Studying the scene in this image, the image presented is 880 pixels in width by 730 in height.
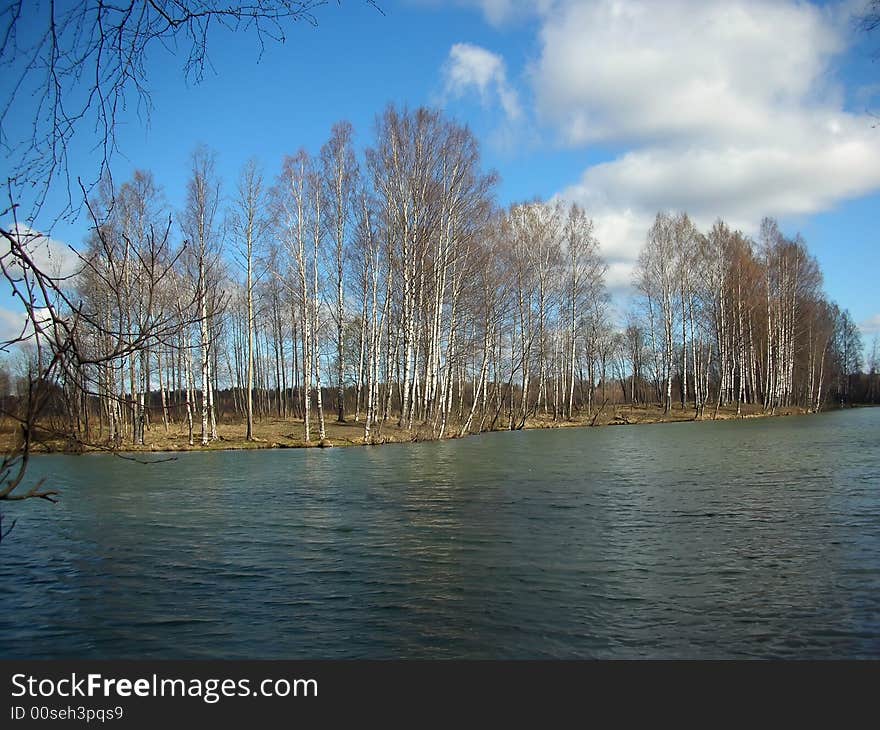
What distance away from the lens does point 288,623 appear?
6.15 meters

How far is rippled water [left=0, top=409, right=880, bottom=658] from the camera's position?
18.8ft

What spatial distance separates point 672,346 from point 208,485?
40516 millimetres

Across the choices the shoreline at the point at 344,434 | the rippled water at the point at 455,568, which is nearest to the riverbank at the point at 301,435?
the shoreline at the point at 344,434

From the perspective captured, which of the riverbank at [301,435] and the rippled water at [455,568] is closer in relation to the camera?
the rippled water at [455,568]

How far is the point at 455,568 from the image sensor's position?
791 centimetres

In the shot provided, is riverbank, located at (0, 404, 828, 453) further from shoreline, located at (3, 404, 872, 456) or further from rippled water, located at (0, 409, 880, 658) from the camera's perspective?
rippled water, located at (0, 409, 880, 658)

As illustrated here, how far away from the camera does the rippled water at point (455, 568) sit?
572 centimetres

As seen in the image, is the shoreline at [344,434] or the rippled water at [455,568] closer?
the rippled water at [455,568]

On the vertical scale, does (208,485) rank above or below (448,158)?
below

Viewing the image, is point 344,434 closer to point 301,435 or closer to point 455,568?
point 301,435

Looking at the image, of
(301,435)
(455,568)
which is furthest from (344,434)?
(455,568)

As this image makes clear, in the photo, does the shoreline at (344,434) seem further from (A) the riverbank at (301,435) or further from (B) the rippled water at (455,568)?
(B) the rippled water at (455,568)

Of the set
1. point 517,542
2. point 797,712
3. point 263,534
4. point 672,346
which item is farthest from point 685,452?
point 672,346

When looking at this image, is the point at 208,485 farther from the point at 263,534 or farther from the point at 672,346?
the point at 672,346
